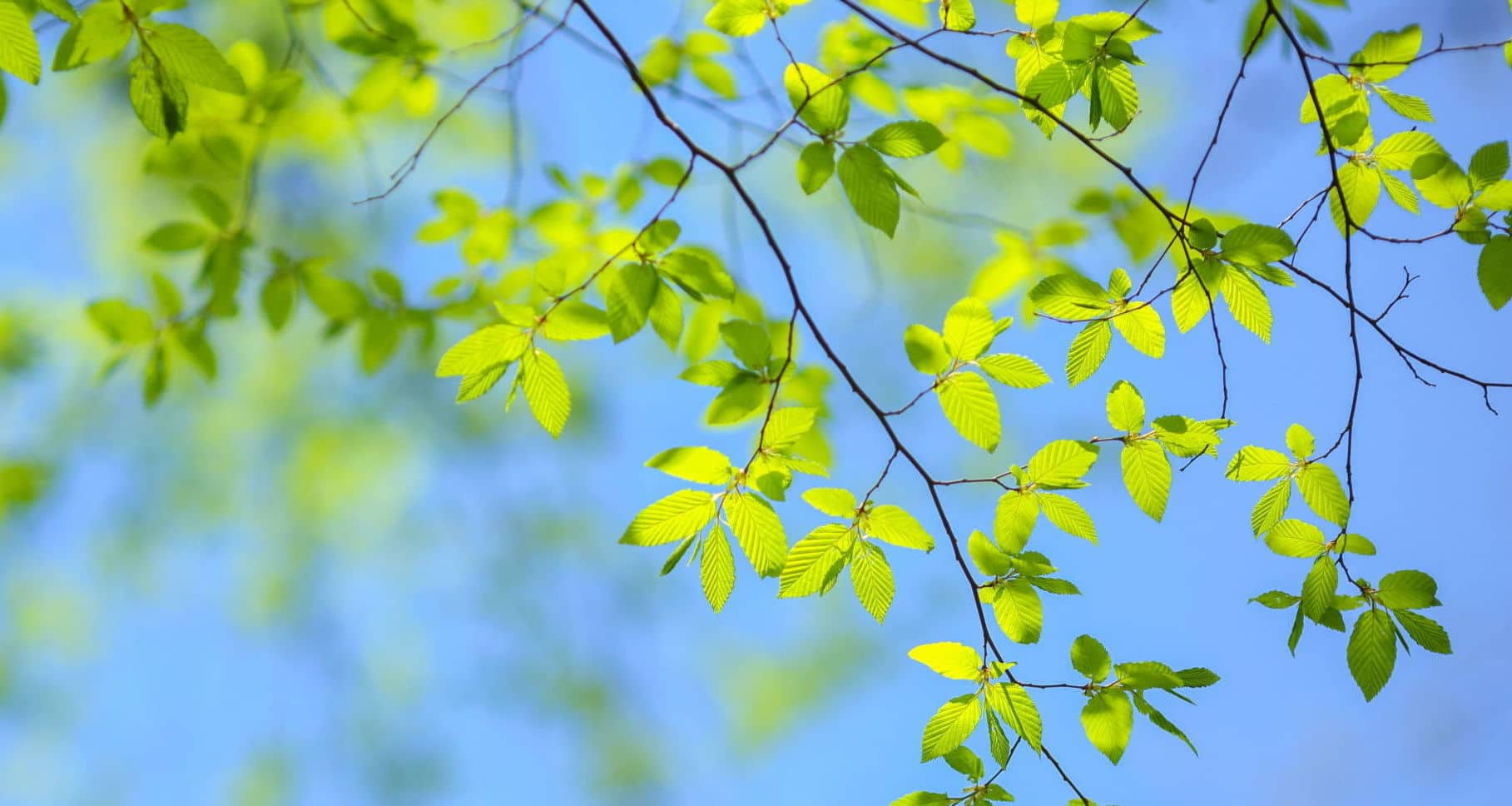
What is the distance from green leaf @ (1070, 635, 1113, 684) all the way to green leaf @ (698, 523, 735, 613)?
45 centimetres

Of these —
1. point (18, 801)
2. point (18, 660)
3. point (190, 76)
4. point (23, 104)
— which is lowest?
point (190, 76)

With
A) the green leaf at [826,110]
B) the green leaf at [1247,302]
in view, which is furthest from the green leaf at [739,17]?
the green leaf at [1247,302]

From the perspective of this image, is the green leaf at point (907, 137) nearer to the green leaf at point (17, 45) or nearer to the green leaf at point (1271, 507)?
the green leaf at point (1271, 507)

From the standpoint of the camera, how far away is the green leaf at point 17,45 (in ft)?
3.21

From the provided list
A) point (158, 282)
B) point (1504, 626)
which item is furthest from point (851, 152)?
point (1504, 626)

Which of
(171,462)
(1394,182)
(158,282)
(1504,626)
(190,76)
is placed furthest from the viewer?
(171,462)

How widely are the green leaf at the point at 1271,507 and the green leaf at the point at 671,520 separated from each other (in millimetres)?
723

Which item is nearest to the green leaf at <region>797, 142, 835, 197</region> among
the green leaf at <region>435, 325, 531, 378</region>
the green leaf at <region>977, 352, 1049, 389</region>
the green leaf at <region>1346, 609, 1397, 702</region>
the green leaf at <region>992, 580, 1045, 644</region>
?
the green leaf at <region>977, 352, 1049, 389</region>

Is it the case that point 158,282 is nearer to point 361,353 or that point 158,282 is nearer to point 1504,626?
point 361,353

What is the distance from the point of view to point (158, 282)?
6.82 feet

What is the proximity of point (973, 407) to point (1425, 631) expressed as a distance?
2.07ft

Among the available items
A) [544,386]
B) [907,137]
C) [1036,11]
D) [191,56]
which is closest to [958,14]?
[1036,11]

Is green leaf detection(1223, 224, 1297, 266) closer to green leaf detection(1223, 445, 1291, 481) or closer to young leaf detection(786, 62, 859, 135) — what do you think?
green leaf detection(1223, 445, 1291, 481)

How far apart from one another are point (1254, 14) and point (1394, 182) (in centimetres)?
56
